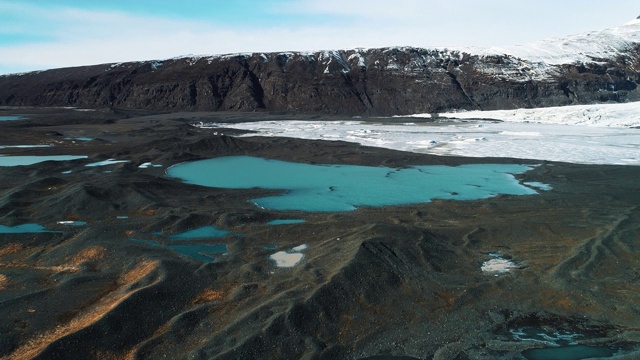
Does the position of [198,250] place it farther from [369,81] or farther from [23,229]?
[369,81]

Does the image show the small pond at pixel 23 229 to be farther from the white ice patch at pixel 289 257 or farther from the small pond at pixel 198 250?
the white ice patch at pixel 289 257

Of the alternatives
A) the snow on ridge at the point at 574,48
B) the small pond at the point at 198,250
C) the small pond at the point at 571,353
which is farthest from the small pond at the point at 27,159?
the snow on ridge at the point at 574,48

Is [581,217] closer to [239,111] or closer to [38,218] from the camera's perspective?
[38,218]

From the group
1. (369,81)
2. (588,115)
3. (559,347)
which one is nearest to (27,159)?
(559,347)

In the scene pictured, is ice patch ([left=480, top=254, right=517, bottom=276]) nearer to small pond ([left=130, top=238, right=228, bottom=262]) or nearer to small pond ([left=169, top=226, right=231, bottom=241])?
small pond ([left=130, top=238, right=228, bottom=262])

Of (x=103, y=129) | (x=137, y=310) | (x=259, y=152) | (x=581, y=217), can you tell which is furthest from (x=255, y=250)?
(x=103, y=129)

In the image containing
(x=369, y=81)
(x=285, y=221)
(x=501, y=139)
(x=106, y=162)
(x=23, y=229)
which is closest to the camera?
(x=23, y=229)
